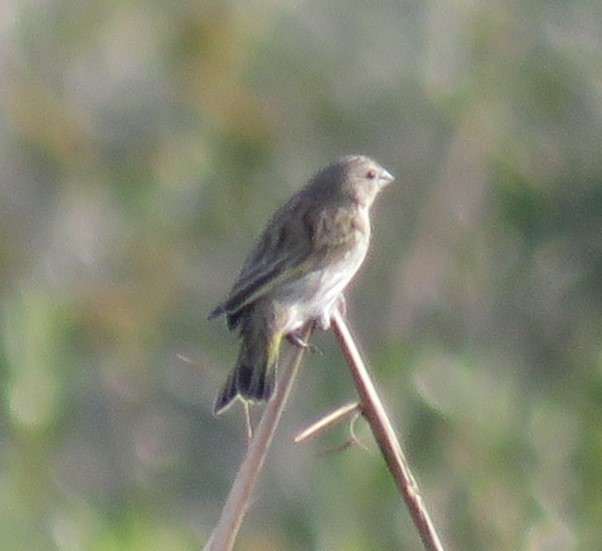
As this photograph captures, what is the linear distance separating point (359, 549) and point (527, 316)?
11.7 ft

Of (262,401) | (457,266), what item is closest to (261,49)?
(457,266)

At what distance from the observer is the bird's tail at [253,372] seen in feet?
16.4

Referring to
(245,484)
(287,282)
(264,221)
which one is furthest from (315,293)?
(264,221)

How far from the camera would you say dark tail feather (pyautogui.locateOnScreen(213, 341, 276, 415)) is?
16.3ft

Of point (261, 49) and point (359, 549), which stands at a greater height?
point (261, 49)

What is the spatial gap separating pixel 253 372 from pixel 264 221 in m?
6.42

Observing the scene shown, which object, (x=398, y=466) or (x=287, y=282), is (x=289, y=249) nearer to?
(x=287, y=282)

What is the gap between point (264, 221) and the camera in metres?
11.5

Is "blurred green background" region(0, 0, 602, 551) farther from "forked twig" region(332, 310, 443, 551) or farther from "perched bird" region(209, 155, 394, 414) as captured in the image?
"forked twig" region(332, 310, 443, 551)

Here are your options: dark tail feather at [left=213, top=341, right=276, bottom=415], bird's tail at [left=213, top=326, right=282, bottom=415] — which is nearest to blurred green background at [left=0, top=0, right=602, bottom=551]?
bird's tail at [left=213, top=326, right=282, bottom=415]

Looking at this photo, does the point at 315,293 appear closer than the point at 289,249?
Yes

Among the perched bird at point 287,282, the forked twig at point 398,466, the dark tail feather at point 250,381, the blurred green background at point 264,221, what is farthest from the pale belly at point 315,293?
the blurred green background at point 264,221

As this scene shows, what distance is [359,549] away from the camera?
772 cm

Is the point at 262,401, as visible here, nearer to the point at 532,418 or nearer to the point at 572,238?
the point at 532,418
